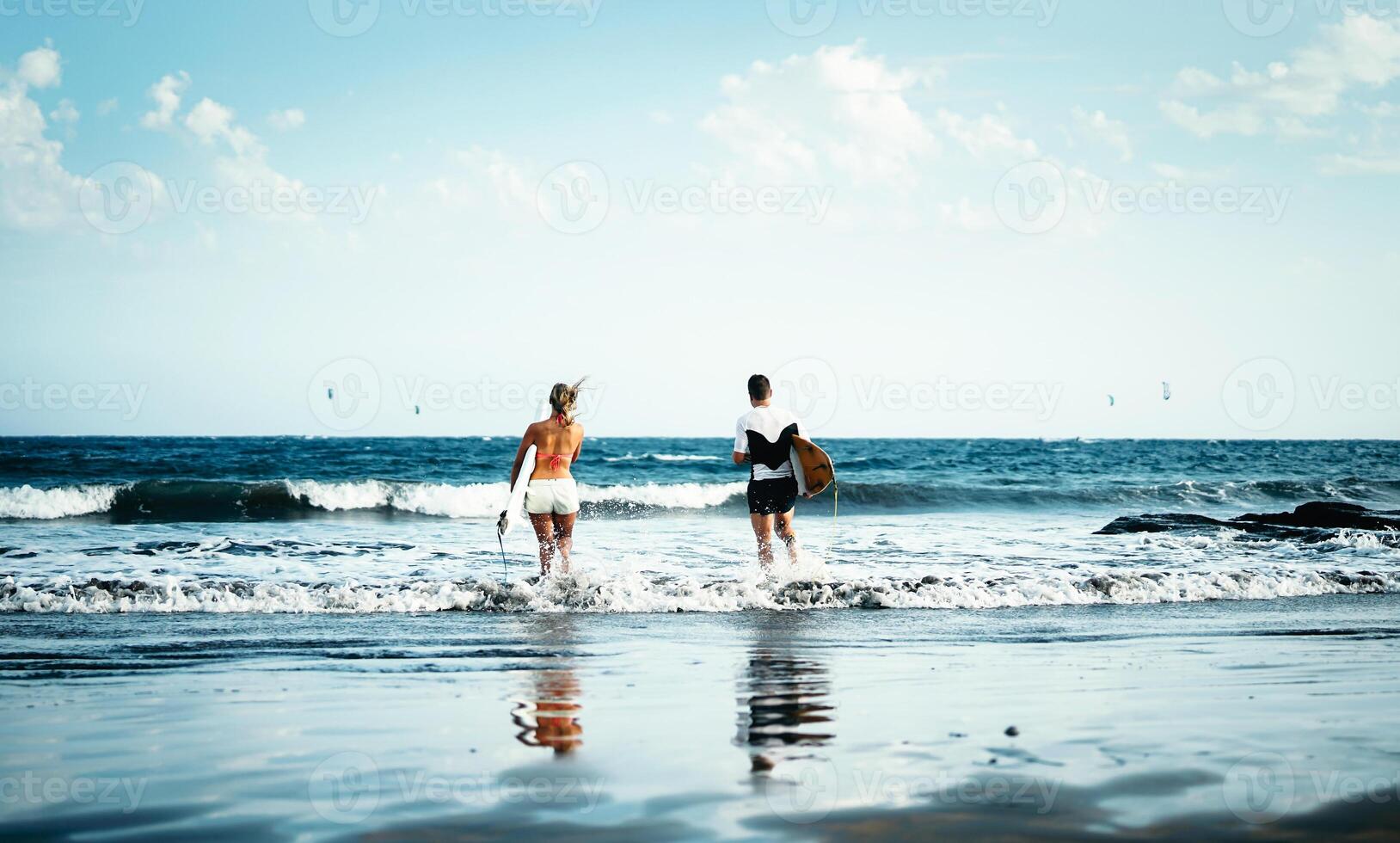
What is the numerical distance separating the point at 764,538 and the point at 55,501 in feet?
65.7

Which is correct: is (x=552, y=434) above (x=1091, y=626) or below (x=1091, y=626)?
above

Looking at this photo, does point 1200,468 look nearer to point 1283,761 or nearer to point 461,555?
point 461,555

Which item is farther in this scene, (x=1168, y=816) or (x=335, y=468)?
(x=335, y=468)

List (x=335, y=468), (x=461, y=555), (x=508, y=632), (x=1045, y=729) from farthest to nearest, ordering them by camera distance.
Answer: (x=335, y=468)
(x=461, y=555)
(x=508, y=632)
(x=1045, y=729)

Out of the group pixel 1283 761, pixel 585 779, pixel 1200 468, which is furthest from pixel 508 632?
pixel 1200 468

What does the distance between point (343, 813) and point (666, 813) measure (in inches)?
35.5

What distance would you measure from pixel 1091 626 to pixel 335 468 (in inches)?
1206

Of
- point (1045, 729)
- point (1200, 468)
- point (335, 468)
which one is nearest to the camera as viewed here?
point (1045, 729)

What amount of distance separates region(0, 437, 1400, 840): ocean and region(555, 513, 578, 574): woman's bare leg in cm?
12

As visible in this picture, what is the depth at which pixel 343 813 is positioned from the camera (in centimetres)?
281

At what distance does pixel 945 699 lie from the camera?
4.45 meters

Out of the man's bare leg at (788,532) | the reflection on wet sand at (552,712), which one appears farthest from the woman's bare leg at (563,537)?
the reflection on wet sand at (552,712)

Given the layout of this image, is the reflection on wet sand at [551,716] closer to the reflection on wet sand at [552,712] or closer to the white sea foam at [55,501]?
the reflection on wet sand at [552,712]

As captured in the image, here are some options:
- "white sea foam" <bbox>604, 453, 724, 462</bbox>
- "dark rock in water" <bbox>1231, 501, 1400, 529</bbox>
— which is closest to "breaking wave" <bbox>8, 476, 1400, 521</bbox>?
"dark rock in water" <bbox>1231, 501, 1400, 529</bbox>
